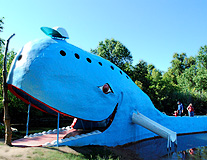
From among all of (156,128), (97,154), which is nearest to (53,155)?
(97,154)

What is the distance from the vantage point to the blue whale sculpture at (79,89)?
30.8 feet

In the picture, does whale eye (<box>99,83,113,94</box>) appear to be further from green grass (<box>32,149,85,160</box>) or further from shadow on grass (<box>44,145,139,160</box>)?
green grass (<box>32,149,85,160</box>)

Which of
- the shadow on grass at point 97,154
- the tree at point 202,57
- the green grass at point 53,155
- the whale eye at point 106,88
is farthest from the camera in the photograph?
the tree at point 202,57

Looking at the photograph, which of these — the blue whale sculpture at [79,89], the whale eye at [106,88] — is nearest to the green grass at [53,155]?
the blue whale sculpture at [79,89]

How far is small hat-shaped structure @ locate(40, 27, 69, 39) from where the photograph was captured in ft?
38.0

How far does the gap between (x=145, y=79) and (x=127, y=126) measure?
2481cm

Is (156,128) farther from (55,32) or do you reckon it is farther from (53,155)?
(55,32)

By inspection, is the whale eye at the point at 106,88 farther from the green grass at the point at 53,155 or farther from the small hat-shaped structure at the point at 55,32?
the green grass at the point at 53,155

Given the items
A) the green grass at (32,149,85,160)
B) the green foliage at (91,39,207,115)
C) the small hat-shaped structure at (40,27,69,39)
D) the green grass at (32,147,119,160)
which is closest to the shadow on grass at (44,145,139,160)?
the green grass at (32,147,119,160)

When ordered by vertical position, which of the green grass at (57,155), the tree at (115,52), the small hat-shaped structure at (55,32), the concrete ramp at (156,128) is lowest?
the green grass at (57,155)

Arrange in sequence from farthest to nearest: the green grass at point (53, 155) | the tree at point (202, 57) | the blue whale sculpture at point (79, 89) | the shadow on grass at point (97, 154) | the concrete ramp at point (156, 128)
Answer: the tree at point (202, 57) < the concrete ramp at point (156, 128) < the blue whale sculpture at point (79, 89) < the shadow on grass at point (97, 154) < the green grass at point (53, 155)

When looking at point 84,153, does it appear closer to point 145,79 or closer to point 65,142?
point 65,142

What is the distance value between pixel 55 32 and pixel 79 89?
12.0 feet

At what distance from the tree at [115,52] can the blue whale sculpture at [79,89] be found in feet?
80.2
